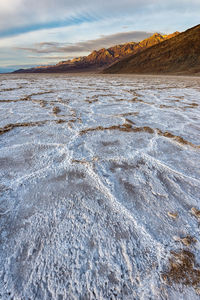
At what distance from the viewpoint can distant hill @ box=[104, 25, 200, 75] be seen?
24.1 meters

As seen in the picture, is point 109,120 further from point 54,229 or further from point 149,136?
point 54,229

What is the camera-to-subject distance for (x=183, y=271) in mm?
665

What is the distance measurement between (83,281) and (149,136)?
1632 mm

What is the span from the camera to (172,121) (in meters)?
2.52

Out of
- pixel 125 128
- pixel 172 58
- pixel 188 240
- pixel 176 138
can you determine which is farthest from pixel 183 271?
pixel 172 58

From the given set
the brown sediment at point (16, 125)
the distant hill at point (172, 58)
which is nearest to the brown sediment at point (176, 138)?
the brown sediment at point (16, 125)

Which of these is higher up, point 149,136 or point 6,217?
point 6,217

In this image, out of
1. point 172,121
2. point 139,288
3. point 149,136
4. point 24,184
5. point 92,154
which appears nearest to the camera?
point 139,288

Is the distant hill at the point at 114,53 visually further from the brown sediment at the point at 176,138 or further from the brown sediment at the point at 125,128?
the brown sediment at the point at 176,138

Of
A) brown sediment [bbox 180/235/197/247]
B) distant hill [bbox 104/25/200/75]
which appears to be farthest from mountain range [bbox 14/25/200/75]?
brown sediment [bbox 180/235/197/247]

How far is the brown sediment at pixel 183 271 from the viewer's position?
2.09 ft

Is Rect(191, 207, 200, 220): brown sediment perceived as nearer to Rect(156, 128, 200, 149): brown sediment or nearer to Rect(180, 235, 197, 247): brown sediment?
Rect(180, 235, 197, 247): brown sediment

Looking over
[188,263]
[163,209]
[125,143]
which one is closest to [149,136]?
[125,143]

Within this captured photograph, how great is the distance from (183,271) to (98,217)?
445 millimetres
